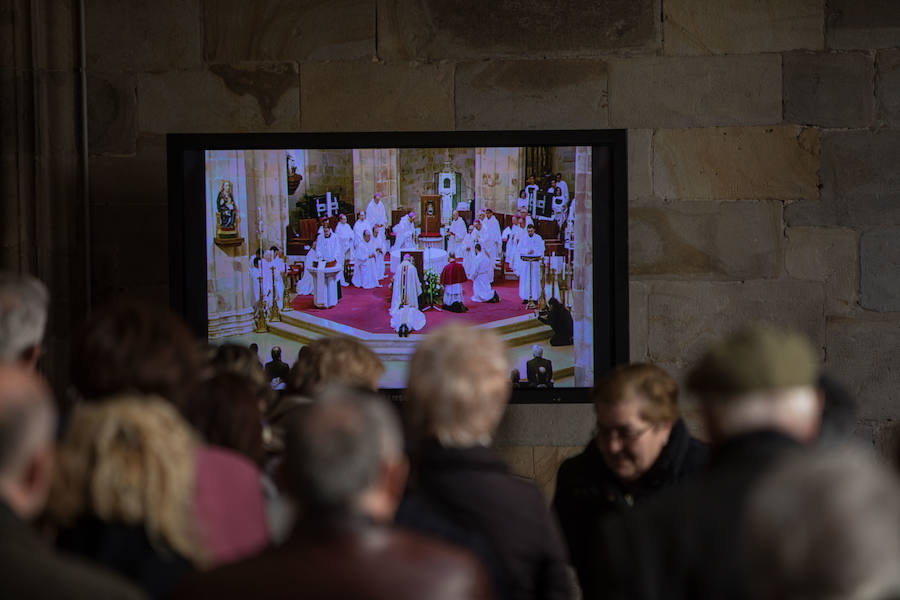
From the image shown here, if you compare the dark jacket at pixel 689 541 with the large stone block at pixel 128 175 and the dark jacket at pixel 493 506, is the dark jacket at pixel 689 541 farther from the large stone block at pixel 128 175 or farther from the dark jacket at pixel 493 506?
the large stone block at pixel 128 175

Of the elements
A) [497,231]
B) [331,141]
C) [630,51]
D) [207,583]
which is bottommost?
[207,583]

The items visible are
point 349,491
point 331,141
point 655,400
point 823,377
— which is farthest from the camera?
point 331,141

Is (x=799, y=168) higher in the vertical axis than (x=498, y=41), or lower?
lower

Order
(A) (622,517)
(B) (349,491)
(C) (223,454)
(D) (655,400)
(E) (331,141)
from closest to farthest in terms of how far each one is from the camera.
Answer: (B) (349,491), (A) (622,517), (C) (223,454), (D) (655,400), (E) (331,141)

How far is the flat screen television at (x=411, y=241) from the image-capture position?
18.4 ft

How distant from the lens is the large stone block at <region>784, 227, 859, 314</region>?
18.9ft

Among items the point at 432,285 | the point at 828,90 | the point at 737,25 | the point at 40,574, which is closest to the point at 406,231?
the point at 432,285

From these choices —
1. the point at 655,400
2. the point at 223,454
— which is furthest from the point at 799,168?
the point at 223,454

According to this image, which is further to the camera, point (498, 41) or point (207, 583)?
point (498, 41)

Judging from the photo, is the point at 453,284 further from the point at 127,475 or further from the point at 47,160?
the point at 127,475

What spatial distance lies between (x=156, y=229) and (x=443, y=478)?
3.86m

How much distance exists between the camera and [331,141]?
221 inches

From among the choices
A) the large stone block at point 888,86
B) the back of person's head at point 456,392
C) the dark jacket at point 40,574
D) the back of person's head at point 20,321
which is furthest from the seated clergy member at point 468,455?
the large stone block at point 888,86

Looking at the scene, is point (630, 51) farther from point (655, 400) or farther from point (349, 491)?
point (349, 491)
